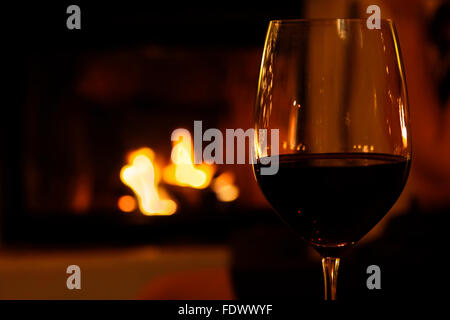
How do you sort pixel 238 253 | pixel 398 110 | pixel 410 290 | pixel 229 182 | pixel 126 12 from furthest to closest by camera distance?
pixel 229 182, pixel 126 12, pixel 238 253, pixel 410 290, pixel 398 110

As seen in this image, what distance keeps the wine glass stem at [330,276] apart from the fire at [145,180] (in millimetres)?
2054

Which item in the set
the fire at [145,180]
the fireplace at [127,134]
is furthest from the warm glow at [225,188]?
the fire at [145,180]

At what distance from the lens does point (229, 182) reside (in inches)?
98.2

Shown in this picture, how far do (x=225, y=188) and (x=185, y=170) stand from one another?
0.50 ft

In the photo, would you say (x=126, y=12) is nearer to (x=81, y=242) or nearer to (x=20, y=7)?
(x=20, y=7)

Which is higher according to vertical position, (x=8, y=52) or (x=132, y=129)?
(x=8, y=52)

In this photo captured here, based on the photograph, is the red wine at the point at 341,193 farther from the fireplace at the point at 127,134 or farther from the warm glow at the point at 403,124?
the fireplace at the point at 127,134

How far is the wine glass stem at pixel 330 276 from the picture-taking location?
1.33ft

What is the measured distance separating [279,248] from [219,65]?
1203mm

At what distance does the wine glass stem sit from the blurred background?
1.87 meters

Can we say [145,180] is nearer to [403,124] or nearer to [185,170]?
[185,170]

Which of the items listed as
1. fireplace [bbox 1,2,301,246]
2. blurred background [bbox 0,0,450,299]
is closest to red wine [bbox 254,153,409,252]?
blurred background [bbox 0,0,450,299]

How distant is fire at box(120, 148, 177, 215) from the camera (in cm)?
246

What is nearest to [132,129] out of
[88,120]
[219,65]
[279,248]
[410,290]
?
[88,120]
